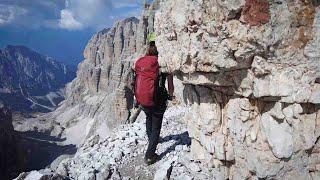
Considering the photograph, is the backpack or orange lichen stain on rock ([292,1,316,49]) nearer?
orange lichen stain on rock ([292,1,316,49])

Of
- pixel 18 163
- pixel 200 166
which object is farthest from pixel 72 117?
pixel 200 166

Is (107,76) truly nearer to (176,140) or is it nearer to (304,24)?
(176,140)

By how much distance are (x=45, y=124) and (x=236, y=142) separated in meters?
154

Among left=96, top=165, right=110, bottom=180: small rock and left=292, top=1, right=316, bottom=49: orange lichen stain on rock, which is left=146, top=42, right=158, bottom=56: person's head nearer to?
left=96, top=165, right=110, bottom=180: small rock

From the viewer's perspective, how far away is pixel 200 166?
11211 mm

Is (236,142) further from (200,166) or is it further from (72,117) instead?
(72,117)

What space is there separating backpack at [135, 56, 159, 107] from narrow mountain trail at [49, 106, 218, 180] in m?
1.73

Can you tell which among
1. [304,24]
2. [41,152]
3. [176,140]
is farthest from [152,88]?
[41,152]

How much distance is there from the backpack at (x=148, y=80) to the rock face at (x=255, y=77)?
0.92m

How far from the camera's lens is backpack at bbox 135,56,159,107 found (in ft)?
37.0

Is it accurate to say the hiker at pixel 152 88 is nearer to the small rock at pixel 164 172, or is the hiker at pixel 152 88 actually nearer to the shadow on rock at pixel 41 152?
the small rock at pixel 164 172

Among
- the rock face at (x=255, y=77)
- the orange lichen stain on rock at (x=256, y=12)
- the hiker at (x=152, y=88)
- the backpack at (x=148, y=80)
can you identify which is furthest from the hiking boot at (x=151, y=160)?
the orange lichen stain on rock at (x=256, y=12)

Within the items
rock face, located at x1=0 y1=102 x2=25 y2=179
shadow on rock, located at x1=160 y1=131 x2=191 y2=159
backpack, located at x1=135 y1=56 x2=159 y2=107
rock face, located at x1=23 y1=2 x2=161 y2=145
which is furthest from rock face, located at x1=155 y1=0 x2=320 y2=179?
rock face, located at x1=23 y1=2 x2=161 y2=145

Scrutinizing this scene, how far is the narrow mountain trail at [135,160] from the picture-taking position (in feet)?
37.8
